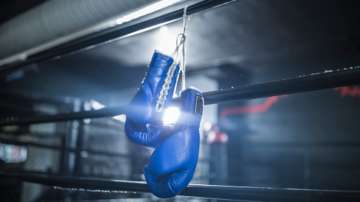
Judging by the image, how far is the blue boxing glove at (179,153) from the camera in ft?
2.22

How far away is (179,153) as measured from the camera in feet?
2.22

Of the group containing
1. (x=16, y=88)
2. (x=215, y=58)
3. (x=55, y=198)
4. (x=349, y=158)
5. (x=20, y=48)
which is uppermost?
(x=215, y=58)

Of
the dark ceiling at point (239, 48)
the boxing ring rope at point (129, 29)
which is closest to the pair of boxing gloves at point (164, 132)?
the boxing ring rope at point (129, 29)

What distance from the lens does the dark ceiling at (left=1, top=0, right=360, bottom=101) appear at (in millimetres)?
3135

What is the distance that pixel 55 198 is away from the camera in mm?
2979

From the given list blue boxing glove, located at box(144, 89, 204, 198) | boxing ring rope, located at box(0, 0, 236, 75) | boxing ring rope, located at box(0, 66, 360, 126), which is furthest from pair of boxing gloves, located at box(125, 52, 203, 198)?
boxing ring rope, located at box(0, 0, 236, 75)


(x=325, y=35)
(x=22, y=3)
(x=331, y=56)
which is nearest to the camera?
(x=22, y=3)

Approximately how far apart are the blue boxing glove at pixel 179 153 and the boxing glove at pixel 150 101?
2.7 inches

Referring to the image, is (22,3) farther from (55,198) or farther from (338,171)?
(338,171)

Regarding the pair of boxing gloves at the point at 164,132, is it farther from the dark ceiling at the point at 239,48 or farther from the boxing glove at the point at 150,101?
the dark ceiling at the point at 239,48

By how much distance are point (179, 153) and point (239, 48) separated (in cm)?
371

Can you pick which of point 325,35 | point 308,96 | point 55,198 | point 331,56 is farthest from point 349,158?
point 55,198

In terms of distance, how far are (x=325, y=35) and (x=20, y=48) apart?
3.41 meters

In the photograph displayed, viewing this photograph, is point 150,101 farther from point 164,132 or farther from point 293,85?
point 293,85
